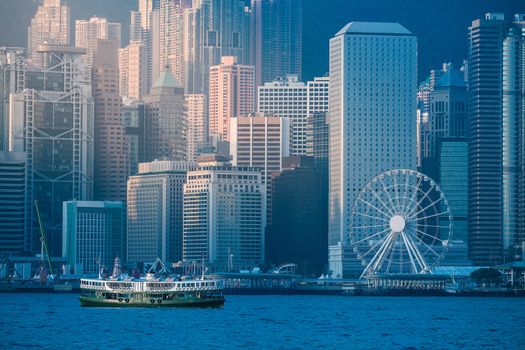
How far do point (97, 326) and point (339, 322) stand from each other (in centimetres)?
2921

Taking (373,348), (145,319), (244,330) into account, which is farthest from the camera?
(145,319)

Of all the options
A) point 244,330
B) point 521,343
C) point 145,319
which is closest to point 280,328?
point 244,330

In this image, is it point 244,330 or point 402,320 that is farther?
point 402,320

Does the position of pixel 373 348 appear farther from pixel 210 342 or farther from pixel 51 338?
pixel 51 338

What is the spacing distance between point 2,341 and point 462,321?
58.9 meters

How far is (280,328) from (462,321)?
83.6 feet

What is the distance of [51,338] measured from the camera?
155500 mm

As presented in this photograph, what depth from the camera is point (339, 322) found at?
613 feet

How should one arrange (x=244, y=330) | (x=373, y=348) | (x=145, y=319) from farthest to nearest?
1. (x=145, y=319)
2. (x=244, y=330)
3. (x=373, y=348)

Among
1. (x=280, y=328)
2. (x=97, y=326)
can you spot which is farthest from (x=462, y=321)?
(x=97, y=326)

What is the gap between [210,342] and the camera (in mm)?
152875

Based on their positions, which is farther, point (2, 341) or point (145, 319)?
point (145, 319)

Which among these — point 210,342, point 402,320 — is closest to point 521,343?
point 210,342

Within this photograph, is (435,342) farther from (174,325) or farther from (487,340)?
(174,325)
